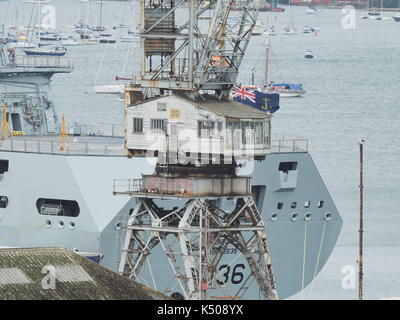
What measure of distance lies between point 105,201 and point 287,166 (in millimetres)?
8315

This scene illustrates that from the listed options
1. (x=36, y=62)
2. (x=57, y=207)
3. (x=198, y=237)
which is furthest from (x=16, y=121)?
(x=198, y=237)

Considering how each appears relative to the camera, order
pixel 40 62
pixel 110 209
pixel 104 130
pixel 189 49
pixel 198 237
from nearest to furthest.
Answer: pixel 198 237 → pixel 189 49 → pixel 110 209 → pixel 40 62 → pixel 104 130

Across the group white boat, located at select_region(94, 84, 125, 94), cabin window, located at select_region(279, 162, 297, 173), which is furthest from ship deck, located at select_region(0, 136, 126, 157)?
white boat, located at select_region(94, 84, 125, 94)

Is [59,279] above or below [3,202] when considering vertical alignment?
above

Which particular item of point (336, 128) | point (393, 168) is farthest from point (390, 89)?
point (393, 168)

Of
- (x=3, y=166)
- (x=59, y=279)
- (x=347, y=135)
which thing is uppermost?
(x=59, y=279)

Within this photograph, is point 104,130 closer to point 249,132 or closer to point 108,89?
point 249,132

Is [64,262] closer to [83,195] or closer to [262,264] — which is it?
[262,264]

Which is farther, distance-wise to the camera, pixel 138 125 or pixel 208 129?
pixel 138 125

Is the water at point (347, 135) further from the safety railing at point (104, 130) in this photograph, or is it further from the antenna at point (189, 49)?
the antenna at point (189, 49)

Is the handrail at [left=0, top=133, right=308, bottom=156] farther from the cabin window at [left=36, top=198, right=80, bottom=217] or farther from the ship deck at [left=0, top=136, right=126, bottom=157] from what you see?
the cabin window at [left=36, top=198, right=80, bottom=217]

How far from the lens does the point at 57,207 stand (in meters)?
69.1

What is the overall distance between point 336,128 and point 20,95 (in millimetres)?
65638

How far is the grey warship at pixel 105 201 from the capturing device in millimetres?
67625
